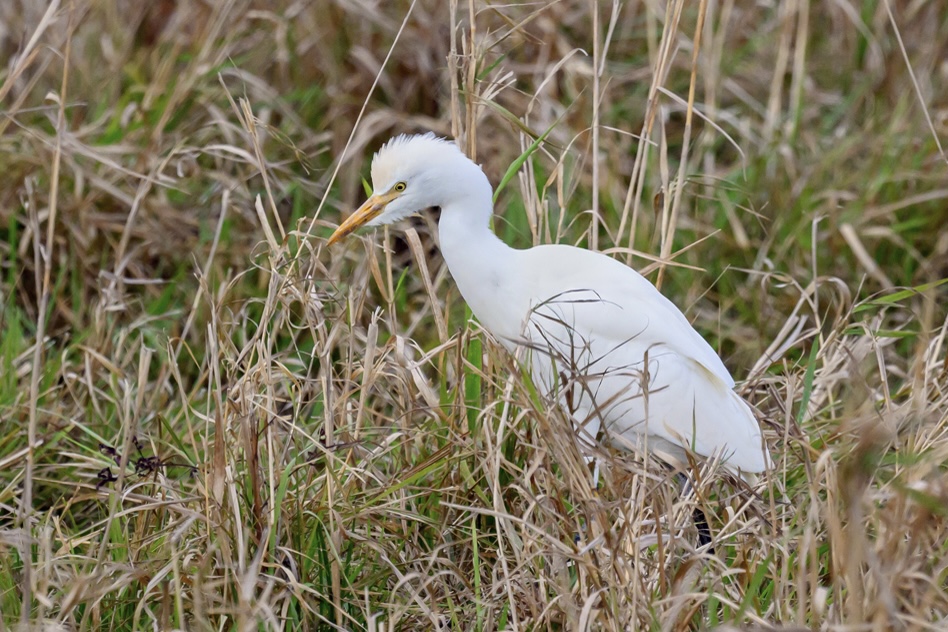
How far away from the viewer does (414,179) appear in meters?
2.23

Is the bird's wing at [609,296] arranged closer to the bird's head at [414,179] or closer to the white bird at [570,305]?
the white bird at [570,305]

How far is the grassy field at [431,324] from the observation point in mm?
1882

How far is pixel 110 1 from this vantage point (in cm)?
421

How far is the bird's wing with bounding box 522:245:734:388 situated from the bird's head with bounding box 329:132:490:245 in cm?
21

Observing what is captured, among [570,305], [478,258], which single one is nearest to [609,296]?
[570,305]

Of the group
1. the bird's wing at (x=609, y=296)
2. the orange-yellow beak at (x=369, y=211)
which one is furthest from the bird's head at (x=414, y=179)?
the bird's wing at (x=609, y=296)

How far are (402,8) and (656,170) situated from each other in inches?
44.6

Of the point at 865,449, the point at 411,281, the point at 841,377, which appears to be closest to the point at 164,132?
the point at 411,281

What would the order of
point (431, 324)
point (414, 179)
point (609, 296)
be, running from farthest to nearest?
point (431, 324) → point (609, 296) → point (414, 179)

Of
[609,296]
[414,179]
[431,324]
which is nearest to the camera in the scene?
[414,179]

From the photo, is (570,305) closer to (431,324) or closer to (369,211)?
(369,211)

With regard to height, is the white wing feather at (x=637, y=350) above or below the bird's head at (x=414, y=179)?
below

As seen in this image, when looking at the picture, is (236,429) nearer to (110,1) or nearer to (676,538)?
(676,538)

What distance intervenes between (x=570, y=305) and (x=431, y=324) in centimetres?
111
